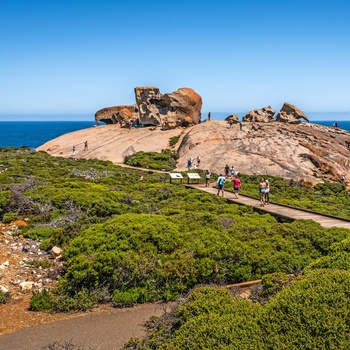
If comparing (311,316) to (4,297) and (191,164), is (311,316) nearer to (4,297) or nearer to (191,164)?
(4,297)

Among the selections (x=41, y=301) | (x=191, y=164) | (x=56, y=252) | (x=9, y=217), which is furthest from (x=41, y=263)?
(x=191, y=164)

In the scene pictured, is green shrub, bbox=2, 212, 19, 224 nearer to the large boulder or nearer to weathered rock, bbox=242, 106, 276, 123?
the large boulder

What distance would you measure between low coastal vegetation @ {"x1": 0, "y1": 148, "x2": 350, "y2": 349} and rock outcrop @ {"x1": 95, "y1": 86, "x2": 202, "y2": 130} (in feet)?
122

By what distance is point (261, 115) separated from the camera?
58438mm

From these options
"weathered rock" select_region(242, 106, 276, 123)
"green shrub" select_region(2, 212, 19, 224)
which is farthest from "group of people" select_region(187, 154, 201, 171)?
"green shrub" select_region(2, 212, 19, 224)

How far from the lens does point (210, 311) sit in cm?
779

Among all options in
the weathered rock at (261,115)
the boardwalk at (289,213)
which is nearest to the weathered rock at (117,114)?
the weathered rock at (261,115)

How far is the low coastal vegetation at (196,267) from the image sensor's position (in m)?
7.03

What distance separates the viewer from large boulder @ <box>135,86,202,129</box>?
185 feet

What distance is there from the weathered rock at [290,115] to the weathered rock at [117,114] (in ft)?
74.3

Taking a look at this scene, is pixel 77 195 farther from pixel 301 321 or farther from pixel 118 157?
pixel 118 157

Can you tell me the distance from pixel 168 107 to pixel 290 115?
1723 centimetres

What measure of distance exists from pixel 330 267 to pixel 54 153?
4764 centimetres

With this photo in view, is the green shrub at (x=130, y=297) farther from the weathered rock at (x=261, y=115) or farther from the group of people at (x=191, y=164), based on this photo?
the weathered rock at (x=261, y=115)
